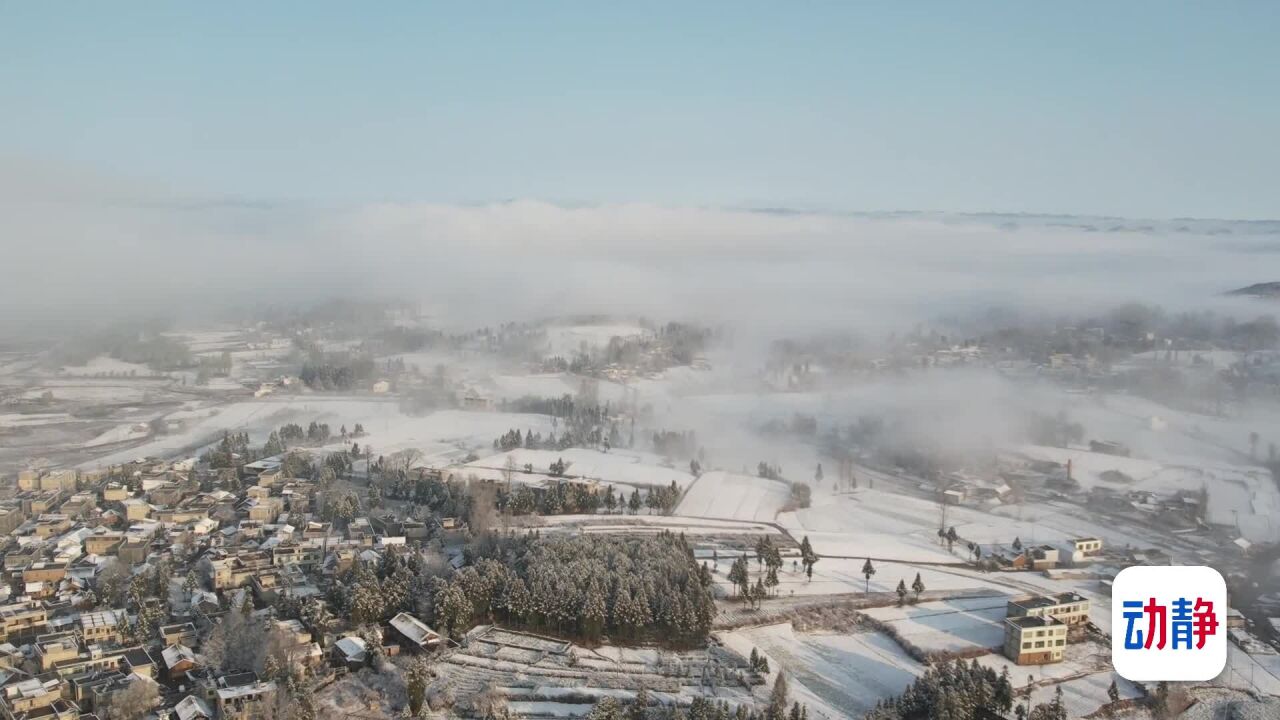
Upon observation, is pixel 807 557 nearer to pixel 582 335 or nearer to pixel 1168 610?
pixel 1168 610

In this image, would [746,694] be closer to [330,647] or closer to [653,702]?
[653,702]

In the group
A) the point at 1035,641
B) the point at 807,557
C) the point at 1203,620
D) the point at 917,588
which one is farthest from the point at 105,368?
the point at 1203,620

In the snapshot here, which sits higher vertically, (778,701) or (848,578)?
(778,701)

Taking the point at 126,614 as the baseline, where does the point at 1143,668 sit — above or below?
above

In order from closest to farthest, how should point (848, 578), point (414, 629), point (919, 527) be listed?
point (414, 629)
point (848, 578)
point (919, 527)

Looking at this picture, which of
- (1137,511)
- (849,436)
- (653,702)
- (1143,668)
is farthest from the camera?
(849,436)

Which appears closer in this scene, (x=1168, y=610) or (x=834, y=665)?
(x=1168, y=610)

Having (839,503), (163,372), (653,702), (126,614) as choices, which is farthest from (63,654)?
(163,372)
